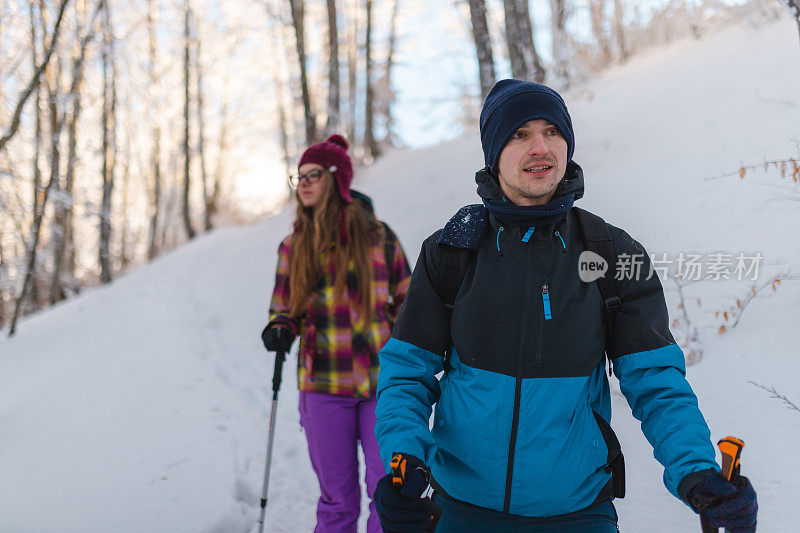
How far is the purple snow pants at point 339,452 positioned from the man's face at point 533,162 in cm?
170

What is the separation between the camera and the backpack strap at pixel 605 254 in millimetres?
1704

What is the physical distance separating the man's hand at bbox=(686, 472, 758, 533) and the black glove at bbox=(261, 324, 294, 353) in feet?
7.61

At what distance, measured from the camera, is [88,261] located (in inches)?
1166

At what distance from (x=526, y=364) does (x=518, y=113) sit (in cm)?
82

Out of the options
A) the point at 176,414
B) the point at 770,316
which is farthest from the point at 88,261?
the point at 770,316

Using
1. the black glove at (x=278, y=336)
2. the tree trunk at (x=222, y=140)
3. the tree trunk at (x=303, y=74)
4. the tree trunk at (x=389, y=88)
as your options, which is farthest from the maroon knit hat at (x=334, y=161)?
the tree trunk at (x=222, y=140)

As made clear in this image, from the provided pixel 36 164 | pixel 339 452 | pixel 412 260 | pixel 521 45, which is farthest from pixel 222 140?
pixel 339 452

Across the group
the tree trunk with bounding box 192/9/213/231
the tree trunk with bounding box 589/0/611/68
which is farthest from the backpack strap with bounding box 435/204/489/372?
the tree trunk with bounding box 192/9/213/231

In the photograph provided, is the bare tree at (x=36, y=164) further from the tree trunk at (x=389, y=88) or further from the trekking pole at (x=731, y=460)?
the tree trunk at (x=389, y=88)

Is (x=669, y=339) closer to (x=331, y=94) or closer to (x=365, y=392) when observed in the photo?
(x=365, y=392)

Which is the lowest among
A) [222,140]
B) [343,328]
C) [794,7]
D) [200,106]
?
[343,328]

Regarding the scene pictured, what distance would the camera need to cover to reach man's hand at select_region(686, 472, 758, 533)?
1358mm

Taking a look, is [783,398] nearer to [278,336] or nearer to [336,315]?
[336,315]

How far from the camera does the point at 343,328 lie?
123 inches
